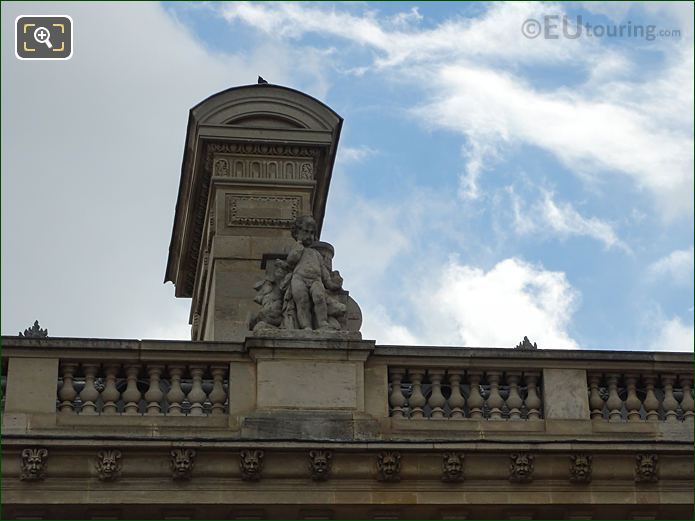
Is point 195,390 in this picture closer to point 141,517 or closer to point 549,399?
point 141,517

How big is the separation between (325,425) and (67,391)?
264 cm

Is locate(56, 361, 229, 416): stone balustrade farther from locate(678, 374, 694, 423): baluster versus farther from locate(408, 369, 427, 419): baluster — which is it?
locate(678, 374, 694, 423): baluster

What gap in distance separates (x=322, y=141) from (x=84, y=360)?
21.0ft

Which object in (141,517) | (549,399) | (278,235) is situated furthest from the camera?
(278,235)

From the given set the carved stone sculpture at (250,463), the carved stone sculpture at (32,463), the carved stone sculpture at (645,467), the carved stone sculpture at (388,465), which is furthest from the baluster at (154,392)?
the carved stone sculpture at (645,467)

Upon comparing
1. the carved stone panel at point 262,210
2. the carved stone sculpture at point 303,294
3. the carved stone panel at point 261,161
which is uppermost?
the carved stone panel at point 261,161

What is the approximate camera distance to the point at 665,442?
2192 cm

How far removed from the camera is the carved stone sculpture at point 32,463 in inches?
824

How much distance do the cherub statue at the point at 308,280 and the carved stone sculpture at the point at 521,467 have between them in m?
2.47

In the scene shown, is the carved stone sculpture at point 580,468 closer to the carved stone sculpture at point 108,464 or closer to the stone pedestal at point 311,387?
the stone pedestal at point 311,387

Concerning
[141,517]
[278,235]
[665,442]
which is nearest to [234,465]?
[141,517]

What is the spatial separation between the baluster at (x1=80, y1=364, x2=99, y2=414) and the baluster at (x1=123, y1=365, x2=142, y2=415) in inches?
12.1

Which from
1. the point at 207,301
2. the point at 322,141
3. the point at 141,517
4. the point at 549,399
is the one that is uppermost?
the point at 322,141

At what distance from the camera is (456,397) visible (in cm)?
2247
